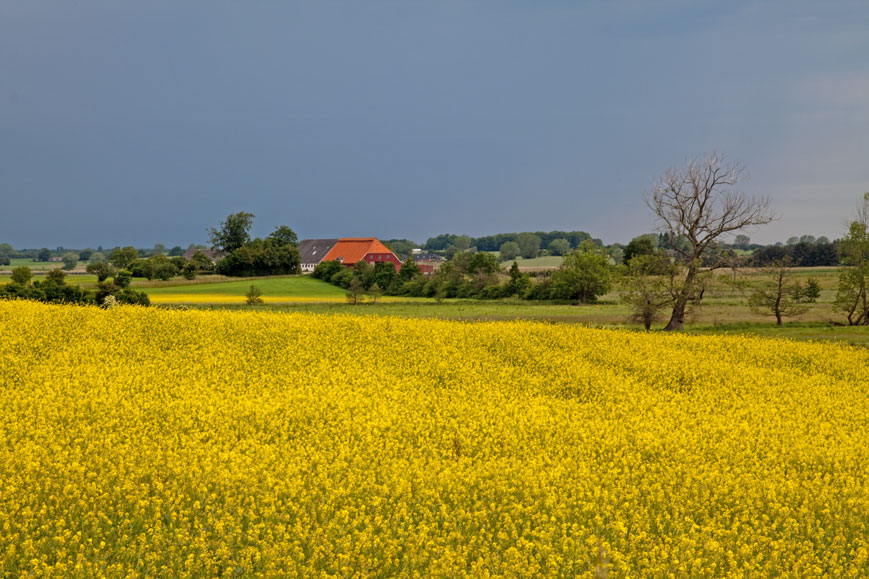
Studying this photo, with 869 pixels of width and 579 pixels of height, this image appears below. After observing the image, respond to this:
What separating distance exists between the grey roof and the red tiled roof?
1.46 m

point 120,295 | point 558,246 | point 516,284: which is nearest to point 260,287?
point 516,284

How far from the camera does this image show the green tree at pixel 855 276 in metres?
41.0

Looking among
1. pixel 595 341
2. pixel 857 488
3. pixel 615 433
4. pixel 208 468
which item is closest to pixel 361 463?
pixel 208 468

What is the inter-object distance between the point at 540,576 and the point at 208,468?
4496mm

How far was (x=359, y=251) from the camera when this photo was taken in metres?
123

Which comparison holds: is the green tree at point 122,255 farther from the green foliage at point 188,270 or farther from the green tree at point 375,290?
the green tree at point 375,290

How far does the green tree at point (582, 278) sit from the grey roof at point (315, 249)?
209 ft

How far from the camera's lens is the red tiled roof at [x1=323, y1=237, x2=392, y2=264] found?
121 m

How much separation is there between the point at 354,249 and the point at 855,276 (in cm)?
9192

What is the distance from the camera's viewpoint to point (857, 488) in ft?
33.4

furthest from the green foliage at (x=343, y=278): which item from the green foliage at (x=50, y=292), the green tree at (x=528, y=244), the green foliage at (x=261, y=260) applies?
the green tree at (x=528, y=244)

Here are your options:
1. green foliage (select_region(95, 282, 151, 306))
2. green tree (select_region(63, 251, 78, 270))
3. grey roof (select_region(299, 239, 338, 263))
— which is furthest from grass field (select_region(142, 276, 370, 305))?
green tree (select_region(63, 251, 78, 270))

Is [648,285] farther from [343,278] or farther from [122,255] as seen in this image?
[122,255]

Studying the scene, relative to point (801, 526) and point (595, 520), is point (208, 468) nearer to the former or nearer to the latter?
point (595, 520)
